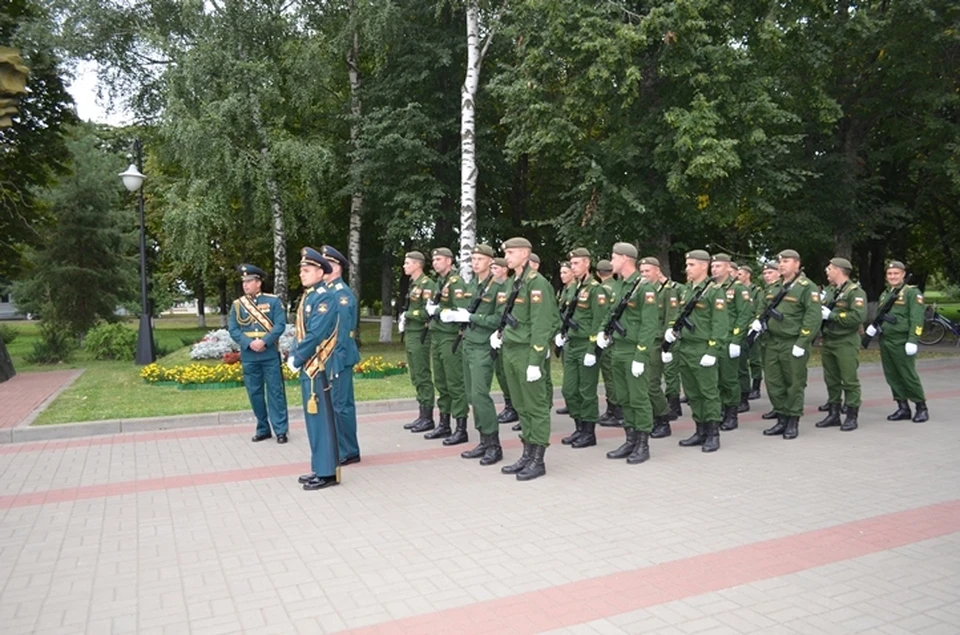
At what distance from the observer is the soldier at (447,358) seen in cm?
823

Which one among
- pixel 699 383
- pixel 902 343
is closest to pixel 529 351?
pixel 699 383

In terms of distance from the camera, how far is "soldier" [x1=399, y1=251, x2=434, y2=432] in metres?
8.77

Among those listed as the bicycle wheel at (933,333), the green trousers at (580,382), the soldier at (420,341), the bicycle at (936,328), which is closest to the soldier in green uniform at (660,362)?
the green trousers at (580,382)

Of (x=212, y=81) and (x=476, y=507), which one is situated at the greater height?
(x=212, y=81)

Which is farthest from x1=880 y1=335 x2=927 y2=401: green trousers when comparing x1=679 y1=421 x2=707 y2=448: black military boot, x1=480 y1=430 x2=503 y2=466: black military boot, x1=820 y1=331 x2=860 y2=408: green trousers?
x1=480 y1=430 x2=503 y2=466: black military boot

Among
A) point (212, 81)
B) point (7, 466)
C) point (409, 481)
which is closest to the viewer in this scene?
point (409, 481)

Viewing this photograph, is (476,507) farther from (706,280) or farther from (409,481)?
(706,280)

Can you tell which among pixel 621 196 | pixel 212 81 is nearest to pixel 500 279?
pixel 621 196

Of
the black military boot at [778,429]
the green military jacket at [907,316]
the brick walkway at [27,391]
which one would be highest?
the green military jacket at [907,316]

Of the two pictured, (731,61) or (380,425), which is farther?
(731,61)

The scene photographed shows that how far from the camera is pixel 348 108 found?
20547mm

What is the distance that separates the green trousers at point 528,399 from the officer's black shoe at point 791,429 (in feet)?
11.4

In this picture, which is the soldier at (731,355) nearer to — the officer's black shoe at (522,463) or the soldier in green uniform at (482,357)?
the soldier in green uniform at (482,357)

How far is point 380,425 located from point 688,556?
552cm
